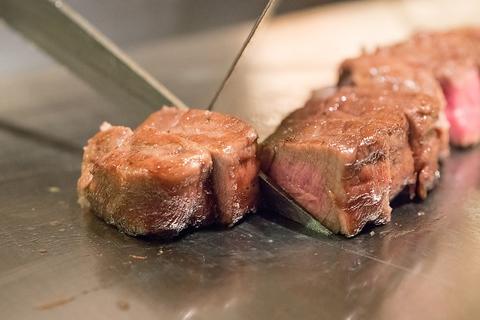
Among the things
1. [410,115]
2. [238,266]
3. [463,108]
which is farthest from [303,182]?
[463,108]

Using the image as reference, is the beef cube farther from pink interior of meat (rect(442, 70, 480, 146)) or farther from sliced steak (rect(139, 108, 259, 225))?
pink interior of meat (rect(442, 70, 480, 146))

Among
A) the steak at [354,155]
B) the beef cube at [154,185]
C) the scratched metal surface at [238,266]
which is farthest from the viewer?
the steak at [354,155]

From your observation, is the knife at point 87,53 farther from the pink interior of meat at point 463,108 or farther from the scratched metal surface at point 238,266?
the pink interior of meat at point 463,108

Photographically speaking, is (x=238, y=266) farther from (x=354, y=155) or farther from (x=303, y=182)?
(x=354, y=155)

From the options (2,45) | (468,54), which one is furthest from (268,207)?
(2,45)

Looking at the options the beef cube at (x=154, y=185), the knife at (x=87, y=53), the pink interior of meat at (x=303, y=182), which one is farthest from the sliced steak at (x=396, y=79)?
the beef cube at (x=154, y=185)

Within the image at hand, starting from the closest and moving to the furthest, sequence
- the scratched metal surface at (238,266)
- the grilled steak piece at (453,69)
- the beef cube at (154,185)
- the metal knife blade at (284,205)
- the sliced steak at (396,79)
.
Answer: the scratched metal surface at (238,266) → the beef cube at (154,185) → the metal knife blade at (284,205) → the sliced steak at (396,79) → the grilled steak piece at (453,69)

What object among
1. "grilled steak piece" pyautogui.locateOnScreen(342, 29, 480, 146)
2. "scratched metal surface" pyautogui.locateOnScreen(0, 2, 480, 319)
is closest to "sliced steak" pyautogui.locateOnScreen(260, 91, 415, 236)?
"scratched metal surface" pyautogui.locateOnScreen(0, 2, 480, 319)
